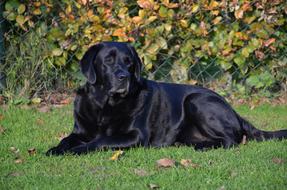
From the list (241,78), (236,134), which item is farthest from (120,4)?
(236,134)

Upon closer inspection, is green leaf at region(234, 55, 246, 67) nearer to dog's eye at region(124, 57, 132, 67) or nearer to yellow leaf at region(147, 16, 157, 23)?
yellow leaf at region(147, 16, 157, 23)

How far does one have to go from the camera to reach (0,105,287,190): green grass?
3848mm

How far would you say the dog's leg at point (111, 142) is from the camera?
4770mm

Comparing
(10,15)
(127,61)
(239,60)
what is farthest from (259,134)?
(10,15)

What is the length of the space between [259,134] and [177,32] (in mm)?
2097

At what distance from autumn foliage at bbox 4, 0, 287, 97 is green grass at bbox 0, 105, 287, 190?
1.56m

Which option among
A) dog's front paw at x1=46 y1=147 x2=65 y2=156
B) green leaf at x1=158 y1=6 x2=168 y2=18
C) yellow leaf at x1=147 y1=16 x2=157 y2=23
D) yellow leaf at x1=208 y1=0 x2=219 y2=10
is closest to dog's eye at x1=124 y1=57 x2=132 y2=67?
dog's front paw at x1=46 y1=147 x2=65 y2=156

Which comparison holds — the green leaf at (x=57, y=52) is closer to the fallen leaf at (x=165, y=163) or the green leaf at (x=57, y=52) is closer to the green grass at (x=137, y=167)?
the green grass at (x=137, y=167)

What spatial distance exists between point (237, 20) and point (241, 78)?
2.38 feet

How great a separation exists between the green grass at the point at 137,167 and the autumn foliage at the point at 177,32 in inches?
61.5

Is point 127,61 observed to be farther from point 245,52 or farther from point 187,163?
point 245,52

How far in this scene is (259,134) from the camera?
5379mm

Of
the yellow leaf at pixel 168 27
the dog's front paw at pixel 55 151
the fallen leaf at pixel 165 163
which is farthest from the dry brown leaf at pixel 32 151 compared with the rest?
the yellow leaf at pixel 168 27

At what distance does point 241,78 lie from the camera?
7.43 metres
